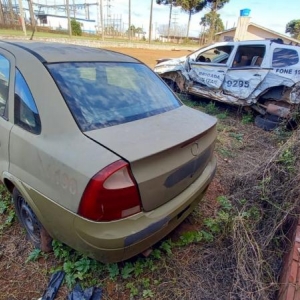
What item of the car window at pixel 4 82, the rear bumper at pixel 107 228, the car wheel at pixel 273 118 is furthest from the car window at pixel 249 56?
the car window at pixel 4 82

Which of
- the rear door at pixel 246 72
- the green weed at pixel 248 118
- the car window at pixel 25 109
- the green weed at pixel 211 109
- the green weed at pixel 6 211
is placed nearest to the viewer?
the car window at pixel 25 109

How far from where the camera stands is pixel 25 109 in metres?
1.81

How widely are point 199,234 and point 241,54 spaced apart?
5010 mm

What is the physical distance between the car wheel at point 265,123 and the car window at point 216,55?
1.78 metres

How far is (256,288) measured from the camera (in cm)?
160

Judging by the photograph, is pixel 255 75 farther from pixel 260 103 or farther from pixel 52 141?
pixel 52 141

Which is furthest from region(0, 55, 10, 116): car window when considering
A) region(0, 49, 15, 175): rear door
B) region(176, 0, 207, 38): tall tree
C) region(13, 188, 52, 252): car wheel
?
region(176, 0, 207, 38): tall tree

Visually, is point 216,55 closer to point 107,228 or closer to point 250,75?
point 250,75

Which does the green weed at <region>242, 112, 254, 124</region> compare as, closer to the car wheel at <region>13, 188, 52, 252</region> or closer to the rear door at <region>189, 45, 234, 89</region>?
the rear door at <region>189, 45, 234, 89</region>

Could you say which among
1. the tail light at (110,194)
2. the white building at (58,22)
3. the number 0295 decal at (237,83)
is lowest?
the white building at (58,22)

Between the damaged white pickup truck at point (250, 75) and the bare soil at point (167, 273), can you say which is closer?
the bare soil at point (167, 273)

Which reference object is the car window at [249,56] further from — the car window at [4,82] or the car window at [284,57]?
the car window at [4,82]

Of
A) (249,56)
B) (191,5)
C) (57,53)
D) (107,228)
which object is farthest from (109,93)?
(191,5)

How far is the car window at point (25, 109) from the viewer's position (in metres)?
1.72
